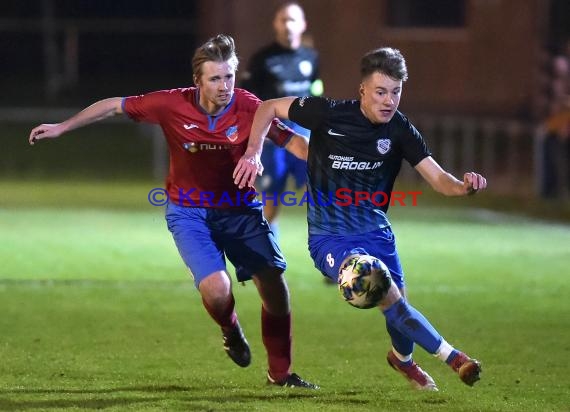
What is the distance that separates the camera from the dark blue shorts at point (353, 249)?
735 centimetres

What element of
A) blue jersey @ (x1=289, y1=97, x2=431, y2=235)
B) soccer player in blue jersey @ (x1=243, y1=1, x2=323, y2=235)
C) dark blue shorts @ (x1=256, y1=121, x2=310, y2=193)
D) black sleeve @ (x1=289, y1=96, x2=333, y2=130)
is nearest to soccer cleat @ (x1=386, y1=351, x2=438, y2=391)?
blue jersey @ (x1=289, y1=97, x2=431, y2=235)

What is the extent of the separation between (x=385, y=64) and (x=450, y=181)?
2.31 feet

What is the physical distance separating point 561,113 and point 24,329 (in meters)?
11.1

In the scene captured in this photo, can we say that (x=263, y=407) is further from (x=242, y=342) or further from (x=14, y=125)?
(x=14, y=125)

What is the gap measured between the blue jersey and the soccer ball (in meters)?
0.43

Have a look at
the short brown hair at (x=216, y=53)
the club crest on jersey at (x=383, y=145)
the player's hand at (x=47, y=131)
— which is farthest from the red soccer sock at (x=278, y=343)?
the player's hand at (x=47, y=131)

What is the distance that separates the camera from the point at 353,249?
24.1ft

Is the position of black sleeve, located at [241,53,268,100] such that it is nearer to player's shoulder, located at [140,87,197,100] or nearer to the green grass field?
the green grass field

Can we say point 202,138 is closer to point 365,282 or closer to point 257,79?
point 365,282

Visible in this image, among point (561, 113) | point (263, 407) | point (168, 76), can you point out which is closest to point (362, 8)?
point (168, 76)

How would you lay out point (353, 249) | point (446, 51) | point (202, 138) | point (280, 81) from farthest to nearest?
point (446, 51), point (280, 81), point (202, 138), point (353, 249)

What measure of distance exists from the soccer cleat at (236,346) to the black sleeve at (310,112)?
1236 millimetres

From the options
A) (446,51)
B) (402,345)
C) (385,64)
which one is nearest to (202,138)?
(385,64)

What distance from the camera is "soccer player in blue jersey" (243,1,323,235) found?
1234 cm
